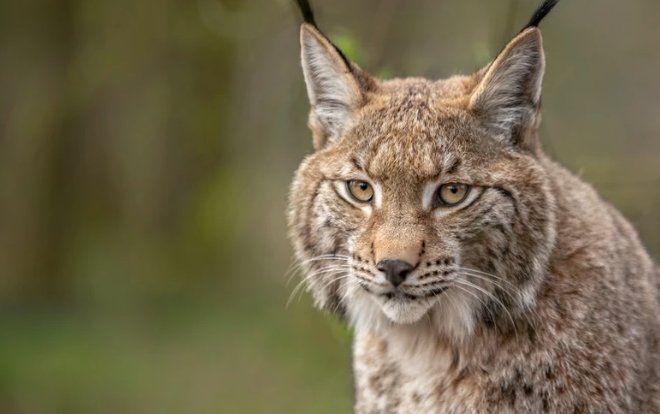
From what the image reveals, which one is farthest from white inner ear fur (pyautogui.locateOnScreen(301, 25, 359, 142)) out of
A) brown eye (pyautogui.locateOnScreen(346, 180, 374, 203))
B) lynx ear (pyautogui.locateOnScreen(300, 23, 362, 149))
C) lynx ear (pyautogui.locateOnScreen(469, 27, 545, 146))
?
lynx ear (pyautogui.locateOnScreen(469, 27, 545, 146))

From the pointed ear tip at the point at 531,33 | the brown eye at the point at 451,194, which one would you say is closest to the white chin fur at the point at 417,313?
the brown eye at the point at 451,194

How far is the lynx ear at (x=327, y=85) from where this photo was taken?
5.46 meters

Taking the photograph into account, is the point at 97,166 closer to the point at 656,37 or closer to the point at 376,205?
the point at 656,37

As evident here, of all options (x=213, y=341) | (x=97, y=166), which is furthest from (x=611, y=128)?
(x=97, y=166)

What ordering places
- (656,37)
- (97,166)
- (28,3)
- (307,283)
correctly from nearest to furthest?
(307,283), (656,37), (28,3), (97,166)

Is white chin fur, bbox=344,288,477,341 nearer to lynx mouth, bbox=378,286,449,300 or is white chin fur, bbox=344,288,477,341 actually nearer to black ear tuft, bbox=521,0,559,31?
lynx mouth, bbox=378,286,449,300

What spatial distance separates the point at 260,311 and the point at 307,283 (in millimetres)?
10236

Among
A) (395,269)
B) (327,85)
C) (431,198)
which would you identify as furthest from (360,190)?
(327,85)

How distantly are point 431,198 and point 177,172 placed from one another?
10.7 m

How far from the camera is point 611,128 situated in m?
11.3

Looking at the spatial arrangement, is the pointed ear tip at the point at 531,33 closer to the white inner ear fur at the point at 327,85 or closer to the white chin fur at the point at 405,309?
the white inner ear fur at the point at 327,85

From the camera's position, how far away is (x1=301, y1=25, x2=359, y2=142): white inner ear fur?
18.0 ft

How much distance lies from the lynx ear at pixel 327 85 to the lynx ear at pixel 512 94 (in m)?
0.57

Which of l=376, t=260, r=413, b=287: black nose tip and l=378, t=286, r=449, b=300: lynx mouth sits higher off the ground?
l=376, t=260, r=413, b=287: black nose tip
